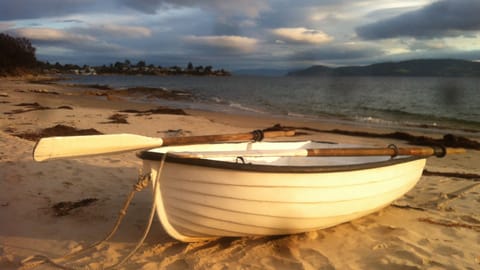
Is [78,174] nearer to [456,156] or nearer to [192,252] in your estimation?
[192,252]

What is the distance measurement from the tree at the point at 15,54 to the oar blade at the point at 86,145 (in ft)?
234

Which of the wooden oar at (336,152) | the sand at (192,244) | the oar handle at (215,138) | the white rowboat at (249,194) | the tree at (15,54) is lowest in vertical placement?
the sand at (192,244)

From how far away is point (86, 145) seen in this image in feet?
12.6

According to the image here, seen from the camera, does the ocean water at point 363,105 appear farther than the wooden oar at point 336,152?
Yes

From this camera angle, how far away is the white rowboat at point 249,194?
3.85 meters

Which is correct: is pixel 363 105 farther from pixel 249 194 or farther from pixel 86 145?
pixel 86 145

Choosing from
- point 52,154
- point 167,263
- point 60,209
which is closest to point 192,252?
point 167,263

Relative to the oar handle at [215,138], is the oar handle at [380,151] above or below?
below

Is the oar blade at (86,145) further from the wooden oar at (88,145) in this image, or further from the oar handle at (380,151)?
the oar handle at (380,151)

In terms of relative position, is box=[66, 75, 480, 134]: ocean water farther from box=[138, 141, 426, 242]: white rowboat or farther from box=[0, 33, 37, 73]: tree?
box=[0, 33, 37, 73]: tree

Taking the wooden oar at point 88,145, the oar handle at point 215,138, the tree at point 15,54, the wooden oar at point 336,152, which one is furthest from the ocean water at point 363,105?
the tree at point 15,54

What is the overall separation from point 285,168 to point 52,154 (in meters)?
2.08

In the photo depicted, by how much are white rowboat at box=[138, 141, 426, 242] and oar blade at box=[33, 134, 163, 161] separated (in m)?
0.18

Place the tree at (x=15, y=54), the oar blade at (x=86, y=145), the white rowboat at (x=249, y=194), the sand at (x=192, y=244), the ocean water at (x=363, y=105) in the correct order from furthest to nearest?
the tree at (x=15, y=54)
the ocean water at (x=363, y=105)
the sand at (x=192, y=244)
the white rowboat at (x=249, y=194)
the oar blade at (x=86, y=145)
